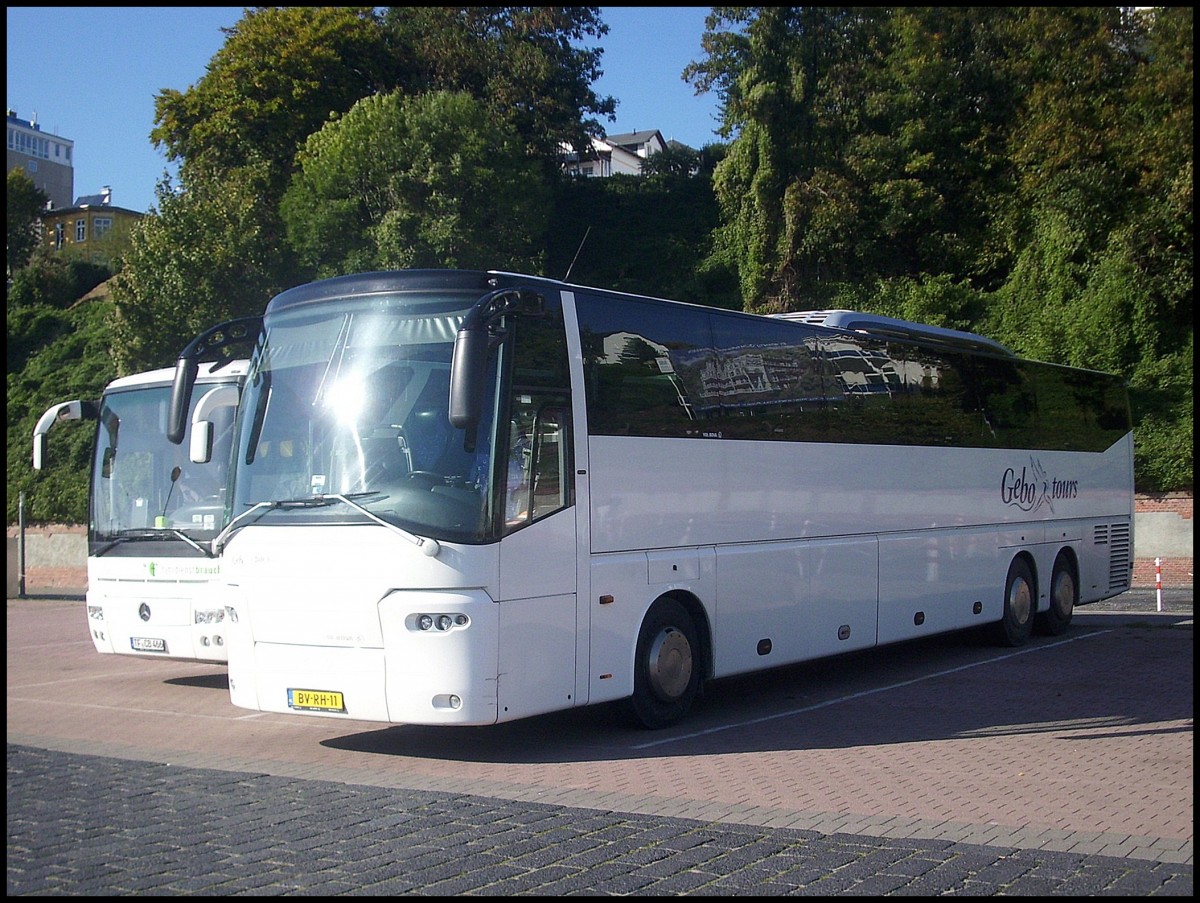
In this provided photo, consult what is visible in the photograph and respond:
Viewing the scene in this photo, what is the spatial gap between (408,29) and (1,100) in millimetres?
44582

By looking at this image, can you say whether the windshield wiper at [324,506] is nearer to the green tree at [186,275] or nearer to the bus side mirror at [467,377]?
the bus side mirror at [467,377]

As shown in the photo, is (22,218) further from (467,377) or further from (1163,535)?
(467,377)

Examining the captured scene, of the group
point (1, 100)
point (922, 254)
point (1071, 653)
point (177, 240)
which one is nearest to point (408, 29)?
point (177, 240)

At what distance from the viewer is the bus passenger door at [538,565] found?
30.6 feet

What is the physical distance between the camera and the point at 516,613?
936 centimetres

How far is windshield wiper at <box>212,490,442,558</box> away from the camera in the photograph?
29.8 ft

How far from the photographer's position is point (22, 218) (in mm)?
65125

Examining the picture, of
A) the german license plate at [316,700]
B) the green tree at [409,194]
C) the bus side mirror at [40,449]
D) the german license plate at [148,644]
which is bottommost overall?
the german license plate at [148,644]

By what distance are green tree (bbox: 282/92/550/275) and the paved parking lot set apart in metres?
26.5

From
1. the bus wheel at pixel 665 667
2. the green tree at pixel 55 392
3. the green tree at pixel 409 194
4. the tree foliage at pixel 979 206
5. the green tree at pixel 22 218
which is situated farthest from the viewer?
the green tree at pixel 22 218

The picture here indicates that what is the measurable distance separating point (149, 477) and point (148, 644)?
185cm

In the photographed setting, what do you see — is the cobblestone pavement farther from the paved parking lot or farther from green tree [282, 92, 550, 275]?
green tree [282, 92, 550, 275]

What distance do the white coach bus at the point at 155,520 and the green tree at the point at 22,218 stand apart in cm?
4956

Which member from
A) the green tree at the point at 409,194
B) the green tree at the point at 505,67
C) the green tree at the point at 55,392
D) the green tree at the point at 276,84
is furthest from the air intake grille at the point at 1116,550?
the green tree at the point at 276,84
